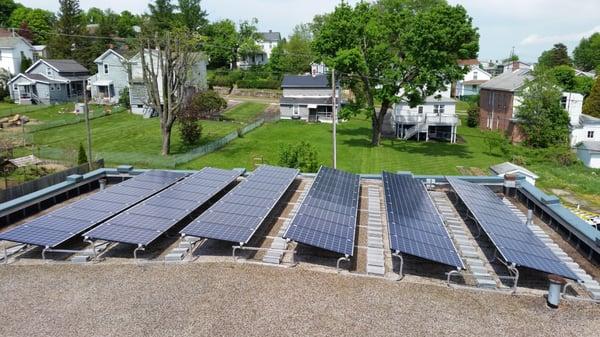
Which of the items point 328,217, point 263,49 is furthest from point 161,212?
point 263,49

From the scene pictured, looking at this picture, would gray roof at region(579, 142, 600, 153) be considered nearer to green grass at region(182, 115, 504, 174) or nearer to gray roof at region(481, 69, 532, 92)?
green grass at region(182, 115, 504, 174)

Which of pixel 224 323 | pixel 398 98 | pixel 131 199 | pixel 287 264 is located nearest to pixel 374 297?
pixel 287 264

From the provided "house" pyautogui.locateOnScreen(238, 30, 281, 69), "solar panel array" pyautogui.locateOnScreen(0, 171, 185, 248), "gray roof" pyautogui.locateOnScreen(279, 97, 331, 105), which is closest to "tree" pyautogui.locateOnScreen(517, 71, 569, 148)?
"gray roof" pyautogui.locateOnScreen(279, 97, 331, 105)

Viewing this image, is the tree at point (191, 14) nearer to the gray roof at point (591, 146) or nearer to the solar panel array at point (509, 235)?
the gray roof at point (591, 146)

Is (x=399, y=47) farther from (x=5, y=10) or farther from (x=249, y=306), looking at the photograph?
(x=5, y=10)

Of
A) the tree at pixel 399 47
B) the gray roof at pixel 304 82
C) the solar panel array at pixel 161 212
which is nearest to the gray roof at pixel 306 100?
the gray roof at pixel 304 82
